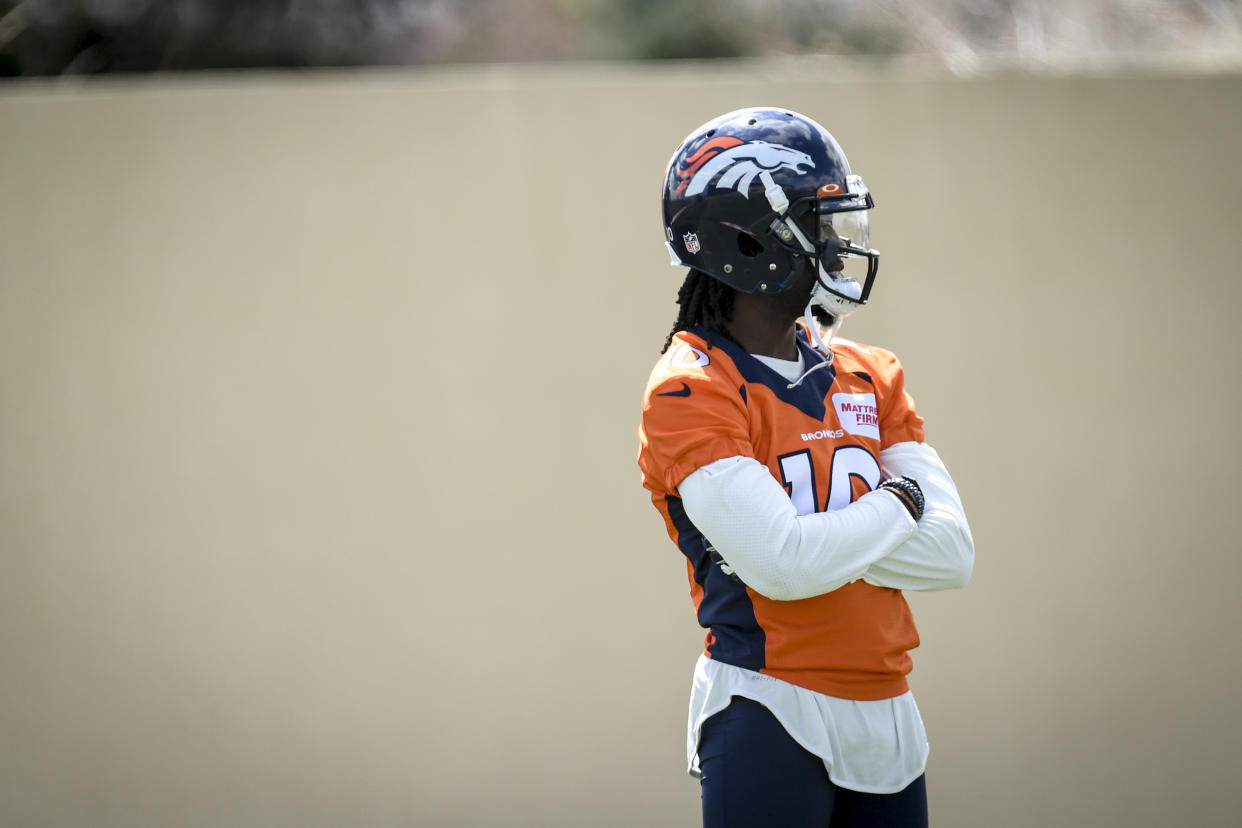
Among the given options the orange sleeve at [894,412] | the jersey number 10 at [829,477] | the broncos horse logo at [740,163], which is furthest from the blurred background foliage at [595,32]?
the jersey number 10 at [829,477]

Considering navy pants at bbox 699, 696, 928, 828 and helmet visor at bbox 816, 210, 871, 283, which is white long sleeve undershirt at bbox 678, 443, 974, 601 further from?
helmet visor at bbox 816, 210, 871, 283

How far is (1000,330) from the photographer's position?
10.8 feet

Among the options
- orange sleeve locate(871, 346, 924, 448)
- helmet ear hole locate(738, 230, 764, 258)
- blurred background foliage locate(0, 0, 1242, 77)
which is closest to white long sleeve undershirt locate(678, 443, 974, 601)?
orange sleeve locate(871, 346, 924, 448)

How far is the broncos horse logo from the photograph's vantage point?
174 centimetres

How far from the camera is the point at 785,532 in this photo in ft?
5.18

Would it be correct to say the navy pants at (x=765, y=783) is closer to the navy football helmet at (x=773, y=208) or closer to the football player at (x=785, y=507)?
the football player at (x=785, y=507)

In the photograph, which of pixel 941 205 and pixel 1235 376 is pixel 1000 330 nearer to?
pixel 941 205

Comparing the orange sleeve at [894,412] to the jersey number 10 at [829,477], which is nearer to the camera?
the jersey number 10 at [829,477]

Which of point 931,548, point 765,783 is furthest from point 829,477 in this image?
point 765,783

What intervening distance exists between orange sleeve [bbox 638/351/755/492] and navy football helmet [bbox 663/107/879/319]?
20 centimetres

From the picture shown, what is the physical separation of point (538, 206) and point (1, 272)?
1549 millimetres

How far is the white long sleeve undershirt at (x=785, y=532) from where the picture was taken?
1582mm

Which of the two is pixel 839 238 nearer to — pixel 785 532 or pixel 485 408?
pixel 785 532

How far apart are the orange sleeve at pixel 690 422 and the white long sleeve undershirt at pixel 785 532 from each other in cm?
2
